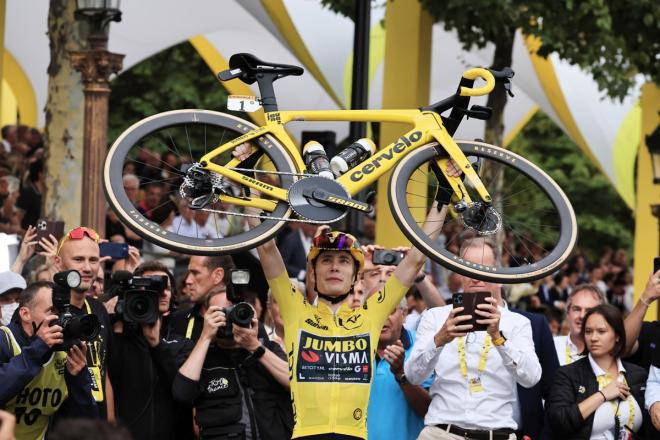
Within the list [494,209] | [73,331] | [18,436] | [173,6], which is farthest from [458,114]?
[173,6]

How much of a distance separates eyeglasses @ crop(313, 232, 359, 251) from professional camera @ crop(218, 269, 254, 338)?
18.4 inches

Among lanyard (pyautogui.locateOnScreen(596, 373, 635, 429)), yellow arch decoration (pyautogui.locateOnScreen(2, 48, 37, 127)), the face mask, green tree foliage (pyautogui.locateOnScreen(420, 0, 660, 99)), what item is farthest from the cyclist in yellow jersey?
yellow arch decoration (pyautogui.locateOnScreen(2, 48, 37, 127))

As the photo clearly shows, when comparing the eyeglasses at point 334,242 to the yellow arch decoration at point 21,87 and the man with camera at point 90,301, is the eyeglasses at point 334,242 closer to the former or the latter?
the man with camera at point 90,301

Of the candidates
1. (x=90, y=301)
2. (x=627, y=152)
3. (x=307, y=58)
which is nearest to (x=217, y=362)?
(x=90, y=301)

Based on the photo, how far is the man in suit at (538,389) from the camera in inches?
346

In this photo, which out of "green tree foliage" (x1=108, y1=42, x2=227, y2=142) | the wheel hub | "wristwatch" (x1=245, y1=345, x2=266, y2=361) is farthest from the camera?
"green tree foliage" (x1=108, y1=42, x2=227, y2=142)

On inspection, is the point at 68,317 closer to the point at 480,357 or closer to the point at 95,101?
the point at 480,357

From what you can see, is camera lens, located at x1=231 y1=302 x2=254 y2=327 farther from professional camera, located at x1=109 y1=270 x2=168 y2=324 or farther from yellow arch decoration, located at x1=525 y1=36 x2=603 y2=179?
yellow arch decoration, located at x1=525 y1=36 x2=603 y2=179

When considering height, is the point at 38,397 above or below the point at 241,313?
below

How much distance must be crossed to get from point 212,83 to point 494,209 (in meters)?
Answer: 22.1

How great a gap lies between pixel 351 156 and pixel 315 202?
15.9 inches

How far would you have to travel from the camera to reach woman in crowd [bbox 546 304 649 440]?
870 cm

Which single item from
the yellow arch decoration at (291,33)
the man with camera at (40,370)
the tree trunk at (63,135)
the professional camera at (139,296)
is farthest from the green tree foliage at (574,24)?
the man with camera at (40,370)

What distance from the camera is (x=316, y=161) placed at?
7891 mm
